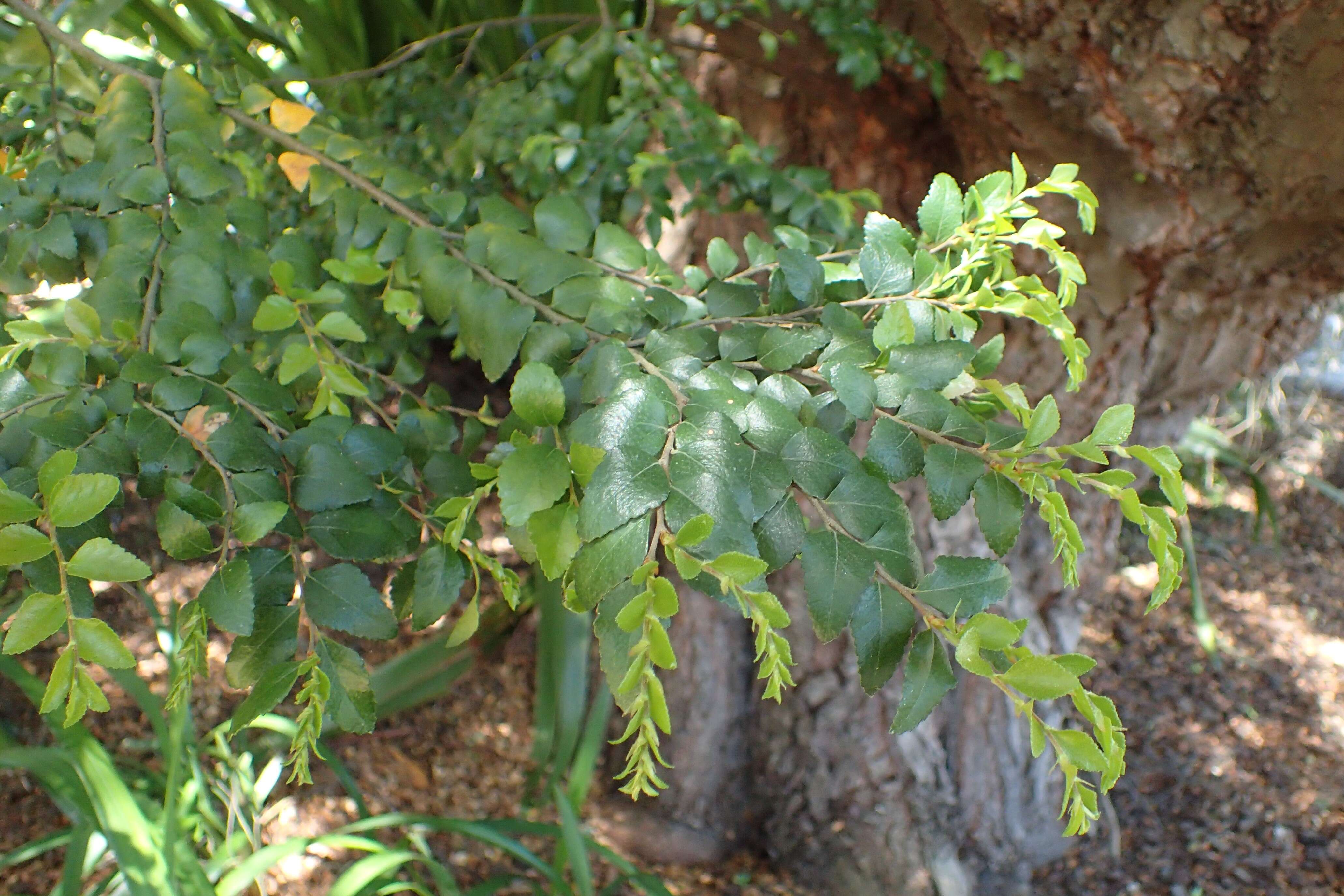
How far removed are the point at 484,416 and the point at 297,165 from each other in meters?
0.29

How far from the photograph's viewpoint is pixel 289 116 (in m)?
0.72

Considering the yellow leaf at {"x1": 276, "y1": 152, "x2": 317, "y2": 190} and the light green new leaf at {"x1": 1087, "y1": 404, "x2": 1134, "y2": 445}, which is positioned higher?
the yellow leaf at {"x1": 276, "y1": 152, "x2": 317, "y2": 190}

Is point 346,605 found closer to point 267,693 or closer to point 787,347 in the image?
point 267,693

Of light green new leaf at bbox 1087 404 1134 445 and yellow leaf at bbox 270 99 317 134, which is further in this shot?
yellow leaf at bbox 270 99 317 134

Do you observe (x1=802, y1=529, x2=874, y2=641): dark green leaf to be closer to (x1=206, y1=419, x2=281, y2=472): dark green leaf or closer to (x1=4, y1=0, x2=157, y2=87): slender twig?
(x1=206, y1=419, x2=281, y2=472): dark green leaf

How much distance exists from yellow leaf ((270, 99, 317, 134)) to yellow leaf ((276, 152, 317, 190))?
0.06 ft

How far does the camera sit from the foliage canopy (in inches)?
15.3

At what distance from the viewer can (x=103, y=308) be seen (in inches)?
21.4

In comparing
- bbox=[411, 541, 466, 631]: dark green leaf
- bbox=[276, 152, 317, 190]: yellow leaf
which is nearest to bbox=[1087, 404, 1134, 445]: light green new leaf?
bbox=[411, 541, 466, 631]: dark green leaf

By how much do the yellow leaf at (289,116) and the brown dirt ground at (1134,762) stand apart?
1.05 m

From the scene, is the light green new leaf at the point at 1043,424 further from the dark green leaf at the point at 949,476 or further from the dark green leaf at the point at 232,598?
the dark green leaf at the point at 232,598

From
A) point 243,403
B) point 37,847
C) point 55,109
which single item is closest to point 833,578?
point 243,403

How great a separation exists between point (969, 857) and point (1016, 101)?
1.18 meters

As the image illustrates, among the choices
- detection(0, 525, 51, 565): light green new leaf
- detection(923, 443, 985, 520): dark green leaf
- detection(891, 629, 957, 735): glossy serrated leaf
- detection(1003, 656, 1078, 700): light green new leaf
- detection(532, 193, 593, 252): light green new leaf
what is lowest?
detection(891, 629, 957, 735): glossy serrated leaf
